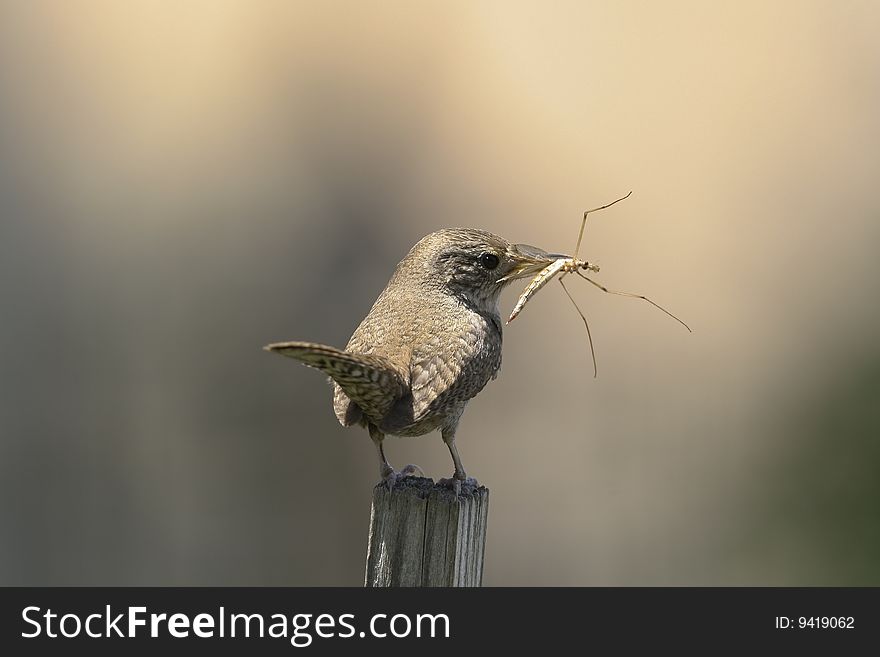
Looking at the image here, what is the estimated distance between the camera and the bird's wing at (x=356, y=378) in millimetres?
3189

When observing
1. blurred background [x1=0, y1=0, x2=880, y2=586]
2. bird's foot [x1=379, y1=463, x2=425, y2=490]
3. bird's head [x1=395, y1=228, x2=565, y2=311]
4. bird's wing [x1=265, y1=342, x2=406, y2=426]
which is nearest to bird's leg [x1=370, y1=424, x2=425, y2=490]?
bird's foot [x1=379, y1=463, x2=425, y2=490]

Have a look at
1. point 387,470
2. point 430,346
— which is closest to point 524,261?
point 430,346

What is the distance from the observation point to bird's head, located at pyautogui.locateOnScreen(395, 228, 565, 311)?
166 inches

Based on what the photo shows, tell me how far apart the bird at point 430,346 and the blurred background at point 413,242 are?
15.0 ft

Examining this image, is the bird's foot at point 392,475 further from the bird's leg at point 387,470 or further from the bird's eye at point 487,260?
the bird's eye at point 487,260

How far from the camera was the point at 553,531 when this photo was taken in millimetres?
9516

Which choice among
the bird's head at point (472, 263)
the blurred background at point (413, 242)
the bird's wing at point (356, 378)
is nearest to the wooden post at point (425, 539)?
the bird's wing at point (356, 378)

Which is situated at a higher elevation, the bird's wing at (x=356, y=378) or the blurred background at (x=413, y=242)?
the blurred background at (x=413, y=242)

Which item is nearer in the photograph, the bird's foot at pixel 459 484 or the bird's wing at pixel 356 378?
the bird's wing at pixel 356 378

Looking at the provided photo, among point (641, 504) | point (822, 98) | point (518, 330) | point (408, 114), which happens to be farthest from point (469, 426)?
point (822, 98)

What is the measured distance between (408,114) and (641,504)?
4.40m

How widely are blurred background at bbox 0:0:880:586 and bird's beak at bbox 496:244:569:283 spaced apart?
14.8ft

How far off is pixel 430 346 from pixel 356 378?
47 centimetres

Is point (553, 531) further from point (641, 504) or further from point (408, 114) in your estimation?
point (408, 114)
